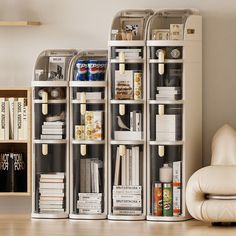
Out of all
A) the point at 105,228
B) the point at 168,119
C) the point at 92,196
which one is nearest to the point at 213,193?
the point at 168,119

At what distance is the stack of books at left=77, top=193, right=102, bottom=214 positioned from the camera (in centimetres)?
699

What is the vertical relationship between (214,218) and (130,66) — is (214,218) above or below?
below

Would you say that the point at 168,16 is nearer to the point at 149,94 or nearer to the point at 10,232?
the point at 149,94

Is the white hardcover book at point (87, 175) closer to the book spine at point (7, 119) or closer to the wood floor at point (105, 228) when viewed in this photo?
the wood floor at point (105, 228)

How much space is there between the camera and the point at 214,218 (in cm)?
651

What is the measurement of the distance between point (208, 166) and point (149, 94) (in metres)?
0.69

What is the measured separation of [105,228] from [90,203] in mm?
418

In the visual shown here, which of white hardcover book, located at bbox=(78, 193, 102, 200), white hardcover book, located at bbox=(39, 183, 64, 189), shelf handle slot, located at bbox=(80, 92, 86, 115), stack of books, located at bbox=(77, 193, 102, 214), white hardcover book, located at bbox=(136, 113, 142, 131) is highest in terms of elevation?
shelf handle slot, located at bbox=(80, 92, 86, 115)

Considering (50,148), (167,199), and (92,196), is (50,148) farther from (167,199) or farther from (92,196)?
(167,199)

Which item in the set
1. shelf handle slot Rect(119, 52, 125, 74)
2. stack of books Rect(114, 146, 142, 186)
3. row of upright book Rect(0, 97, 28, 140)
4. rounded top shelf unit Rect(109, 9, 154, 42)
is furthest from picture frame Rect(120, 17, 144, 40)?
row of upright book Rect(0, 97, 28, 140)

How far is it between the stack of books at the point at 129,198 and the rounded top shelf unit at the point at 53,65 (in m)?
0.91

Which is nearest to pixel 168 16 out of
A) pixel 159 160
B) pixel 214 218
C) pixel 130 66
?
pixel 130 66

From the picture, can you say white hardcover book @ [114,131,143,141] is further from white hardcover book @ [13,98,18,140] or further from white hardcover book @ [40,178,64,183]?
white hardcover book @ [13,98,18,140]

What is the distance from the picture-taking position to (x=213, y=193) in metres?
6.54
